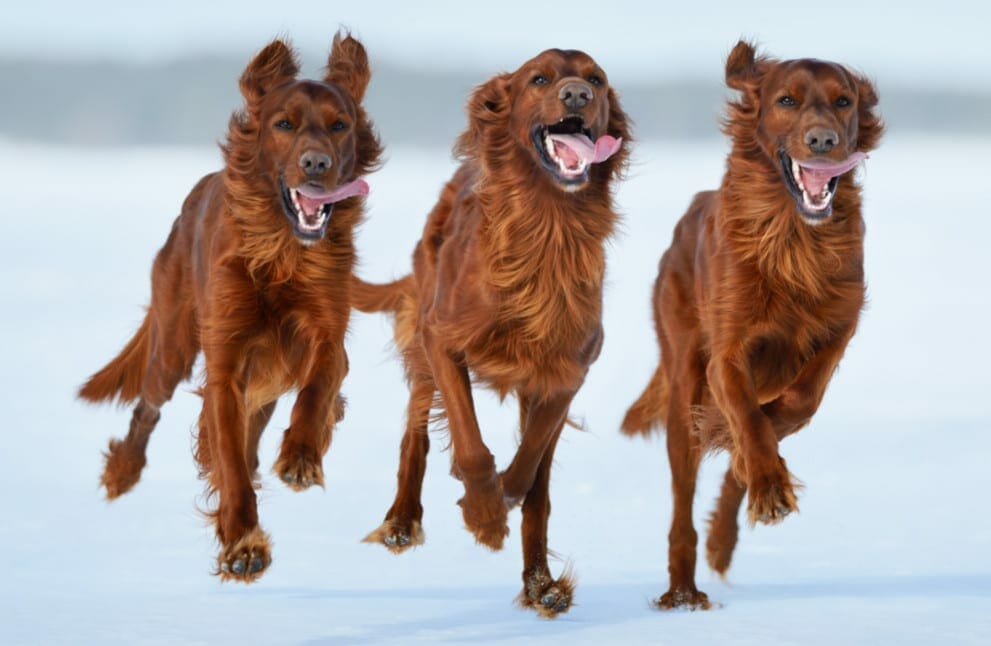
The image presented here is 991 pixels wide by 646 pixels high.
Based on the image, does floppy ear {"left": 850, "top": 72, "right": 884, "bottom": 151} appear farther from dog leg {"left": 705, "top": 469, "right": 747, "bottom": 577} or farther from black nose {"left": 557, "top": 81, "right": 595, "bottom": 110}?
dog leg {"left": 705, "top": 469, "right": 747, "bottom": 577}

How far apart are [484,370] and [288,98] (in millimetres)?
1251

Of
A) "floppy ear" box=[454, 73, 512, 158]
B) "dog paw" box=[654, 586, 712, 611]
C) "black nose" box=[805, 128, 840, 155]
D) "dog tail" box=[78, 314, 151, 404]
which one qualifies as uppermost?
"floppy ear" box=[454, 73, 512, 158]

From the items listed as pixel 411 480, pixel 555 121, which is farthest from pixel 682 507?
pixel 555 121

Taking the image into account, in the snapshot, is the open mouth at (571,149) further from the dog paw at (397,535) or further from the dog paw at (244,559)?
the dog paw at (244,559)

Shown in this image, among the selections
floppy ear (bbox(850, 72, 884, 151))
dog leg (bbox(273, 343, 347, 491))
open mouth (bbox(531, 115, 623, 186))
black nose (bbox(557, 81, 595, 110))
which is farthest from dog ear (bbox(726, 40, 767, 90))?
dog leg (bbox(273, 343, 347, 491))

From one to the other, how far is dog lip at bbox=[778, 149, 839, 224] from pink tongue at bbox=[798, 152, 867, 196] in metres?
0.03

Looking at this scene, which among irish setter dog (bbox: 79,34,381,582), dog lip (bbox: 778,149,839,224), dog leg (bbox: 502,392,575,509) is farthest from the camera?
dog leg (bbox: 502,392,575,509)

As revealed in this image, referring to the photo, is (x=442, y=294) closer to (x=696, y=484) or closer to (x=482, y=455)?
(x=482, y=455)

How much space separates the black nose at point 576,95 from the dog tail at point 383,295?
1784 mm

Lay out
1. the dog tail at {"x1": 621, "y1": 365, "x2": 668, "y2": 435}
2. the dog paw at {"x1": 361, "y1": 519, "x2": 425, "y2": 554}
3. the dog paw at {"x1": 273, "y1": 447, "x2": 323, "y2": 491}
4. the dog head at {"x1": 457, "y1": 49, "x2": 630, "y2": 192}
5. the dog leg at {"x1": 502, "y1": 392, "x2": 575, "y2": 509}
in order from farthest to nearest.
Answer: the dog tail at {"x1": 621, "y1": 365, "x2": 668, "y2": 435} → the dog paw at {"x1": 361, "y1": 519, "x2": 425, "y2": 554} → the dog leg at {"x1": 502, "y1": 392, "x2": 575, "y2": 509} → the dog head at {"x1": 457, "y1": 49, "x2": 630, "y2": 192} → the dog paw at {"x1": 273, "y1": 447, "x2": 323, "y2": 491}

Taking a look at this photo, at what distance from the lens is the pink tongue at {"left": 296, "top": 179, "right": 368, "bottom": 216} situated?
642cm

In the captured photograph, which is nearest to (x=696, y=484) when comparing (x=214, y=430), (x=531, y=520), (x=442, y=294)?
(x=531, y=520)

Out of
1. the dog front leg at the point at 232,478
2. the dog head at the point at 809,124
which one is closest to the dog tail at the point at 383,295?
the dog front leg at the point at 232,478

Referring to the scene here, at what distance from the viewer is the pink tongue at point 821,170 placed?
653 centimetres
